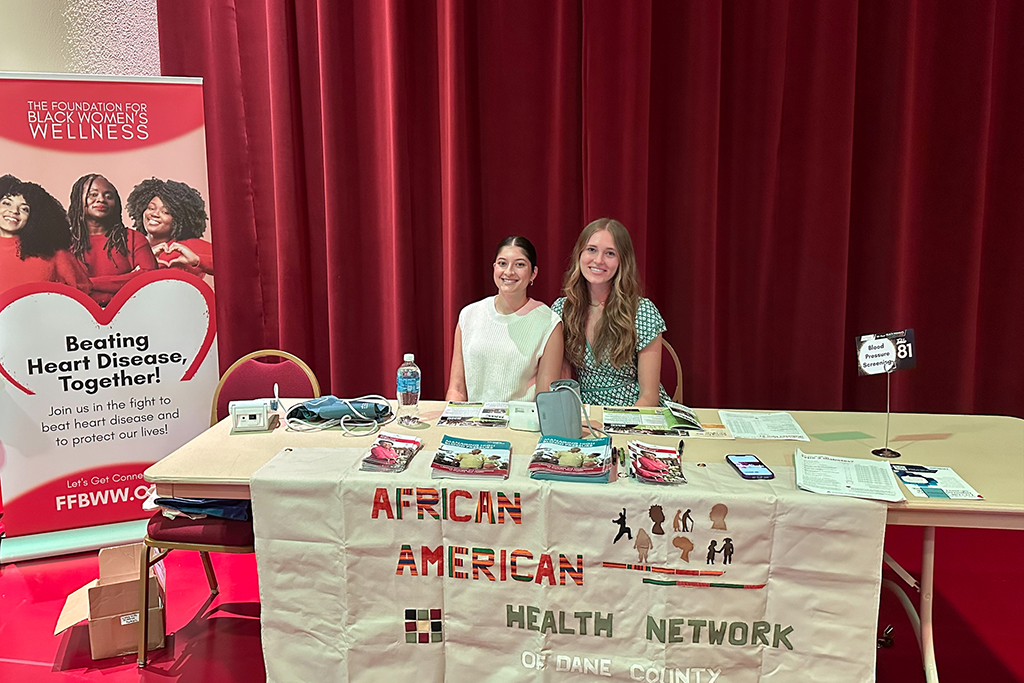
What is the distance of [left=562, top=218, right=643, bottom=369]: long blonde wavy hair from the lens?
2898 mm

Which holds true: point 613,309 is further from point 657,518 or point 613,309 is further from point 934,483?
point 934,483

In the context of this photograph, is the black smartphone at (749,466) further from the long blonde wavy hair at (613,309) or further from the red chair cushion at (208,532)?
the red chair cushion at (208,532)

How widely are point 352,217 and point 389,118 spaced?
491mm

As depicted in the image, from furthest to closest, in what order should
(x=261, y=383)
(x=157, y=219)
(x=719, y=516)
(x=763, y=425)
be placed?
1. (x=157, y=219)
2. (x=261, y=383)
3. (x=763, y=425)
4. (x=719, y=516)

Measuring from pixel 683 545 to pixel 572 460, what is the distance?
35 cm

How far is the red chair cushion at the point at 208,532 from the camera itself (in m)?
2.31

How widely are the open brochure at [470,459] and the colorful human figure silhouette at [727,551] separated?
58cm

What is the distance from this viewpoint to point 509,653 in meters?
2.03

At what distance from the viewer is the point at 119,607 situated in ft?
7.88

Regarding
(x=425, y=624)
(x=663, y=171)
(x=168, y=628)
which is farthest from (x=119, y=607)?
(x=663, y=171)

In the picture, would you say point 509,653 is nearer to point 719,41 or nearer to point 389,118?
point 389,118

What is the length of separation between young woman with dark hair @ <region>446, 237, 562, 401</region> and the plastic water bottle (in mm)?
431

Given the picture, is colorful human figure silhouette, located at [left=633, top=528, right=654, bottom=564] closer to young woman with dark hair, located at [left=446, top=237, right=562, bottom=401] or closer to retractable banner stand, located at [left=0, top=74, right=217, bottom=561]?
young woman with dark hair, located at [left=446, top=237, right=562, bottom=401]

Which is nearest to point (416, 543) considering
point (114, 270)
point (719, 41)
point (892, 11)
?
point (114, 270)
